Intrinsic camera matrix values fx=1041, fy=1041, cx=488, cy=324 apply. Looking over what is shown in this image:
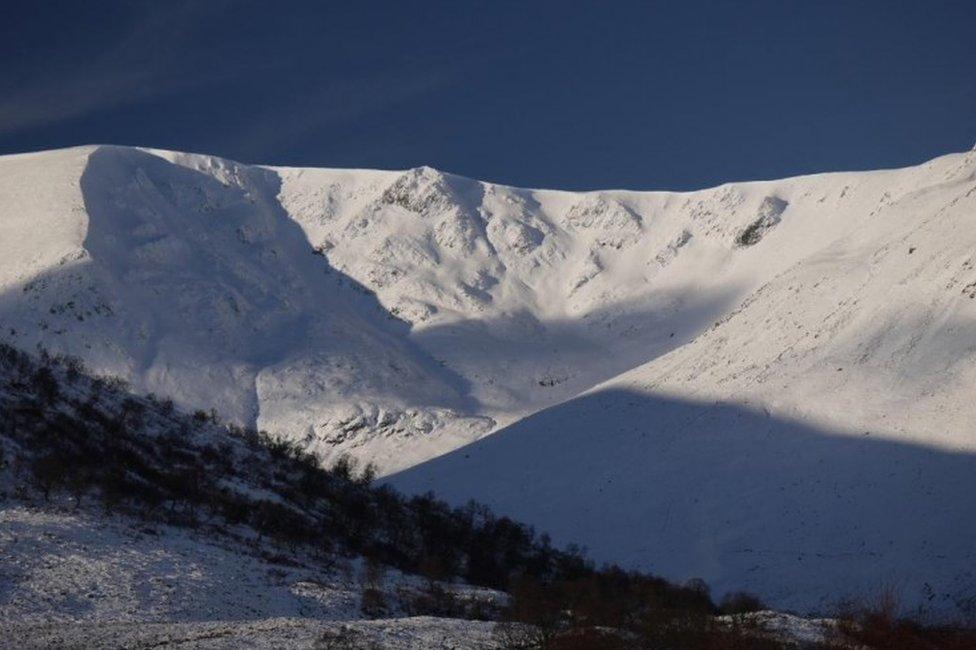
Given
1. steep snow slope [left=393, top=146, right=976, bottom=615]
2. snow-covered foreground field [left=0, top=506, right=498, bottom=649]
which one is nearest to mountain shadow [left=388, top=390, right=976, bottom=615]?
steep snow slope [left=393, top=146, right=976, bottom=615]

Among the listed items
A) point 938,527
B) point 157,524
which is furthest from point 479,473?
point 157,524

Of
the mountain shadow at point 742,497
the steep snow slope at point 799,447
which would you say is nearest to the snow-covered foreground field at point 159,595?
the mountain shadow at point 742,497

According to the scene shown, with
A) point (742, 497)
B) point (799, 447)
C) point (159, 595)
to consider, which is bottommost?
point (159, 595)

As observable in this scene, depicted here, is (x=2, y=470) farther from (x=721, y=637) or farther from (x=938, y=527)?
(x=938, y=527)

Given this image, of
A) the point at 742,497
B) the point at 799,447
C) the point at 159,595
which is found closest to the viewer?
the point at 159,595

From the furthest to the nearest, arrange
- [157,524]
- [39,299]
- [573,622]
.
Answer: [39,299]
[157,524]
[573,622]

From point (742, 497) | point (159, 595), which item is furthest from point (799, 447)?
point (159, 595)

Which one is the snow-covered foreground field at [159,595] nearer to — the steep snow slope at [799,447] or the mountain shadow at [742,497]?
the mountain shadow at [742,497]

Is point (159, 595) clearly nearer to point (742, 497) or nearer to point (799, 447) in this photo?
point (742, 497)

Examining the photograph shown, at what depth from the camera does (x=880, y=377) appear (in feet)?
380

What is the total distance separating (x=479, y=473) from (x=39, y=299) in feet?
344

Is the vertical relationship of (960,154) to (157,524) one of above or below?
above

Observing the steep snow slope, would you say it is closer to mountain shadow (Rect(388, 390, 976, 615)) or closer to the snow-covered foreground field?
mountain shadow (Rect(388, 390, 976, 615))

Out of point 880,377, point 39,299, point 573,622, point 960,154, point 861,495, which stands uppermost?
point 960,154
